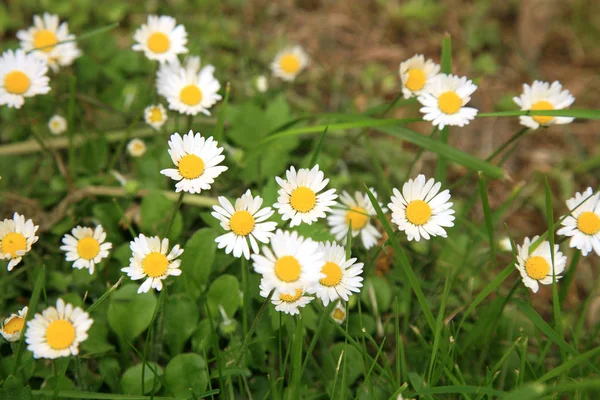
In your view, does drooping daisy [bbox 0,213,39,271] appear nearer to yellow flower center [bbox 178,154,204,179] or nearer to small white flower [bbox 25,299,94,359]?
small white flower [bbox 25,299,94,359]

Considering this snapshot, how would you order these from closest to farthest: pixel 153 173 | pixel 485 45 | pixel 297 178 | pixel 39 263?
pixel 297 178 < pixel 39 263 < pixel 153 173 < pixel 485 45

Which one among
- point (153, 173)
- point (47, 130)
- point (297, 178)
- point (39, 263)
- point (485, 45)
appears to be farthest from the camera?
point (485, 45)

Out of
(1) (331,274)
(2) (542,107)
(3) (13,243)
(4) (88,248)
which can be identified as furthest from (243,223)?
(2) (542,107)

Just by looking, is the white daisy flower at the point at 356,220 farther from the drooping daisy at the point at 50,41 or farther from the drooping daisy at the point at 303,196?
the drooping daisy at the point at 50,41

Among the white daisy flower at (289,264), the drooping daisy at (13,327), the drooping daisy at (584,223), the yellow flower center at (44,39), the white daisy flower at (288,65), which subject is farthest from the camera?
the white daisy flower at (288,65)

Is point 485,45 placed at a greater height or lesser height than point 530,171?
greater

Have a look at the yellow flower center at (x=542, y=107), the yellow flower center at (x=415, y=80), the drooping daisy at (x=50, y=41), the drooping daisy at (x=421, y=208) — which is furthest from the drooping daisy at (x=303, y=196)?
the drooping daisy at (x=50, y=41)

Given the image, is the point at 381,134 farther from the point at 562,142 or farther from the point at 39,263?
the point at 39,263

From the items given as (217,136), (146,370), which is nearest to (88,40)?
(217,136)
